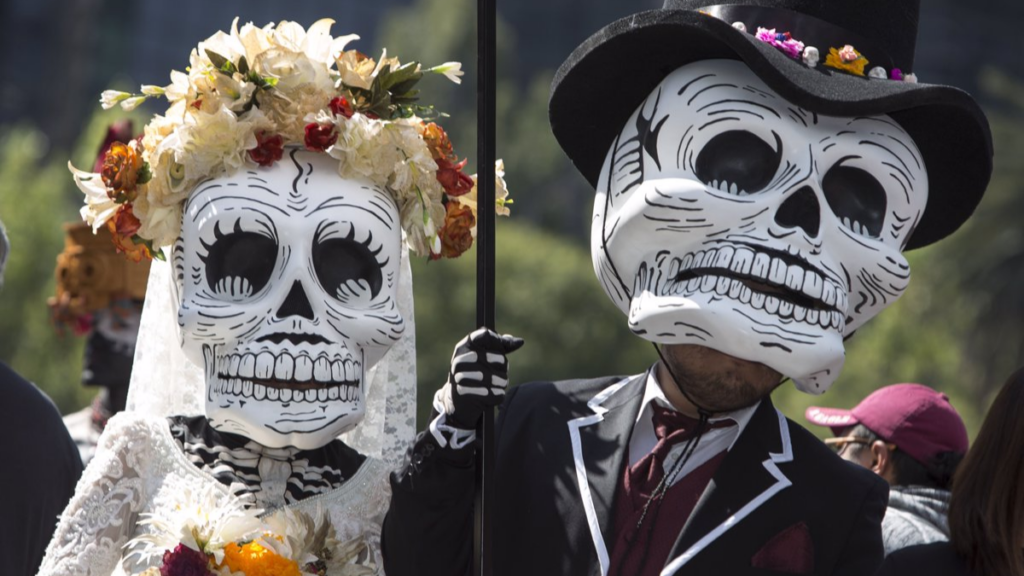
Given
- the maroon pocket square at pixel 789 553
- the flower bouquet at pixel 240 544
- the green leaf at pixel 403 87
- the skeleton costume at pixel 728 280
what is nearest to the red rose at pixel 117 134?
the green leaf at pixel 403 87

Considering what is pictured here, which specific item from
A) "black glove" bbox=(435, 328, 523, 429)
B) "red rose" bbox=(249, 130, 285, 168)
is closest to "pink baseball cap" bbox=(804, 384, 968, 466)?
"black glove" bbox=(435, 328, 523, 429)

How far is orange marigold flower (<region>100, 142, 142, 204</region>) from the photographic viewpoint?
13.4 feet

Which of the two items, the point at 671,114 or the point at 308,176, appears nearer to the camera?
the point at 671,114

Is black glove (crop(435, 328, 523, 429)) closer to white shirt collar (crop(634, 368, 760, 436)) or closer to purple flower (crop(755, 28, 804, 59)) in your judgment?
white shirt collar (crop(634, 368, 760, 436))

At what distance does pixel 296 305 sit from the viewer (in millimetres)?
3943

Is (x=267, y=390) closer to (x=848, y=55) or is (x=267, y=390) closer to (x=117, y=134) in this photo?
(x=848, y=55)

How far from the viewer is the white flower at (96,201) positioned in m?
4.19

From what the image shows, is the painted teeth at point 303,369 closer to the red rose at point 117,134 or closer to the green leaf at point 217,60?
the green leaf at point 217,60

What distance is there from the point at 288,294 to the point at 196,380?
481 millimetres

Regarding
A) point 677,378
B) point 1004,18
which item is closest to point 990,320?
point 677,378

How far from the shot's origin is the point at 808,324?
3.61 metres

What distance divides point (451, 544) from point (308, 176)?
1028 mm

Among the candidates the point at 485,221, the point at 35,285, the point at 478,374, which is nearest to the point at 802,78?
the point at 485,221

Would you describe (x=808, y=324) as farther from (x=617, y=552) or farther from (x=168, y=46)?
(x=168, y=46)
